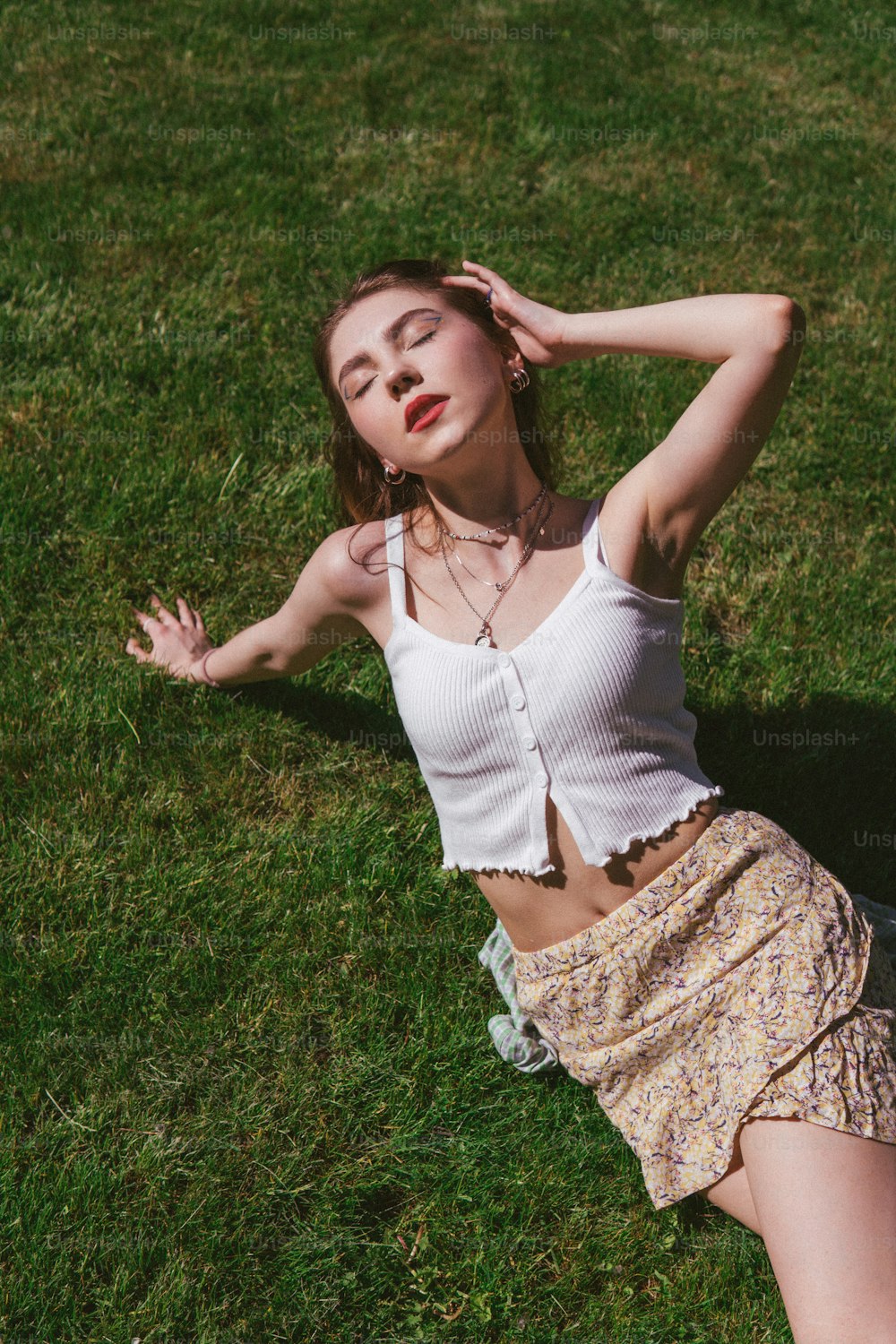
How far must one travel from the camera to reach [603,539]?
3.07 metres

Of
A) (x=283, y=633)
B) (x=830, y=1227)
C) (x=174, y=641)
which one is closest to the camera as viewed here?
(x=830, y=1227)

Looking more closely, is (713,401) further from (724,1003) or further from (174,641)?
(174,641)

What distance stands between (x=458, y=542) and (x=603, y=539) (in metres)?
0.46

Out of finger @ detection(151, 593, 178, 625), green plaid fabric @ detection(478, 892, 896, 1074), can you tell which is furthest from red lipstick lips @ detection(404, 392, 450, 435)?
finger @ detection(151, 593, 178, 625)

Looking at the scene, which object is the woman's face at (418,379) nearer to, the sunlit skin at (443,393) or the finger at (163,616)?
the sunlit skin at (443,393)

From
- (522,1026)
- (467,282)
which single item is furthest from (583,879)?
(467,282)

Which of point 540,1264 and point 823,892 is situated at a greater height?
point 823,892

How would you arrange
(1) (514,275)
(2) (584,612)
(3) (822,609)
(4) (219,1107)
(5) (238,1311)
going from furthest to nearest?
(1) (514,275) < (3) (822,609) < (4) (219,1107) < (5) (238,1311) < (2) (584,612)

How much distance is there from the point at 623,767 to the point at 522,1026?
109 centimetres

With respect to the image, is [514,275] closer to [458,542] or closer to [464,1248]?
[458,542]

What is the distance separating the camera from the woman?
282cm

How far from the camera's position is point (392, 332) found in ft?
10.2

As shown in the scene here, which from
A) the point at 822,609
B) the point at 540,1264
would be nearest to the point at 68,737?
the point at 540,1264

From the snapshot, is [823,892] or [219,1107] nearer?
[823,892]
